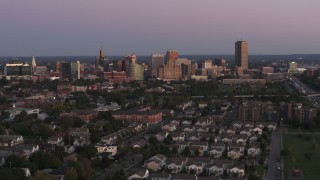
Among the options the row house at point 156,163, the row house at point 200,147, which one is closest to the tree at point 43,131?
the row house at point 200,147

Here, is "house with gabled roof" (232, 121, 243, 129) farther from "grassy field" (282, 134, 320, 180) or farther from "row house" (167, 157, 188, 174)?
"row house" (167, 157, 188, 174)

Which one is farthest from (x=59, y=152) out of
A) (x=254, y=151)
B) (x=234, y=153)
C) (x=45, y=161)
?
(x=254, y=151)

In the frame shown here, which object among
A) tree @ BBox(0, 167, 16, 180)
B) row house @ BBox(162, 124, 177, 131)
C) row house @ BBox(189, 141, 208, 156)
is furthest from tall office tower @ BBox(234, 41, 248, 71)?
tree @ BBox(0, 167, 16, 180)

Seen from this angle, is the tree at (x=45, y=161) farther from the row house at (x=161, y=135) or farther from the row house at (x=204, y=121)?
the row house at (x=204, y=121)

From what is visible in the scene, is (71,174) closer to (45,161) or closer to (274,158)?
(45,161)

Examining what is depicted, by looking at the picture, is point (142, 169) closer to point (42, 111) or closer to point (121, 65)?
point (42, 111)
